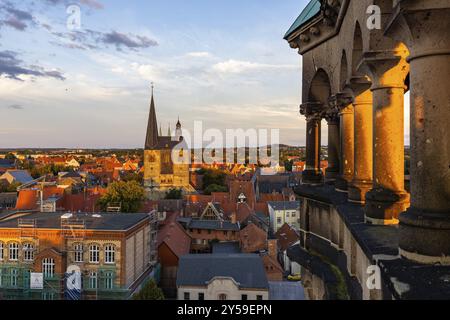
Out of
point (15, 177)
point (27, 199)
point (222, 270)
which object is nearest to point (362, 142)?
point (222, 270)

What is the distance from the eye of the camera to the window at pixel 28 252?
1289 inches

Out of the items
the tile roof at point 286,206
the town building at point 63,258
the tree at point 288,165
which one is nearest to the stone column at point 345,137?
the town building at point 63,258

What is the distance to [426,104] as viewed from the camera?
336 cm

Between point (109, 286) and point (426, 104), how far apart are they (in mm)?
31887

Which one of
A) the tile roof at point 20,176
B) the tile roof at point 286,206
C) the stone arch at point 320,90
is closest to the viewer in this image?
the stone arch at point 320,90

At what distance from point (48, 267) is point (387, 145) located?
31.8 meters

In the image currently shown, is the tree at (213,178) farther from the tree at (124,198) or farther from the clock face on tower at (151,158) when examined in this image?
the tree at (124,198)

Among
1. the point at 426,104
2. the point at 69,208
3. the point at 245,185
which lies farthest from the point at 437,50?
the point at 245,185

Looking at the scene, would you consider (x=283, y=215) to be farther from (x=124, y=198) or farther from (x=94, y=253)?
(x=94, y=253)

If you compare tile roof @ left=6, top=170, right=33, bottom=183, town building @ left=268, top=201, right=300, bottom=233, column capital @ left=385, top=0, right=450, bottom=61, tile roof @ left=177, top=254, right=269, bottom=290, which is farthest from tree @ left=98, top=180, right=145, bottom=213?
tile roof @ left=6, top=170, right=33, bottom=183

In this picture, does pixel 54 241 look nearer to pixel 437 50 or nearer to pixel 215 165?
pixel 437 50

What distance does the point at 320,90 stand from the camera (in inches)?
348

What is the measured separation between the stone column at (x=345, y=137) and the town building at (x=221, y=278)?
80.5 feet
